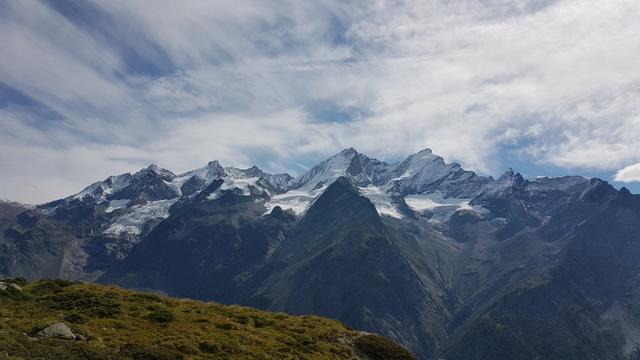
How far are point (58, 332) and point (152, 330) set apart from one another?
24.4 feet

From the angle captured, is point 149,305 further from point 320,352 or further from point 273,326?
point 320,352

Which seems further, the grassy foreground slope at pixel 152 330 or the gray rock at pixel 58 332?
the gray rock at pixel 58 332

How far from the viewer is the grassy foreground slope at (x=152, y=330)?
129 ft

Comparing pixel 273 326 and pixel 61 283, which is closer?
pixel 273 326

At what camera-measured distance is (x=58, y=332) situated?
133 ft

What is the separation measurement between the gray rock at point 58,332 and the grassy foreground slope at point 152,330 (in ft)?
1.05

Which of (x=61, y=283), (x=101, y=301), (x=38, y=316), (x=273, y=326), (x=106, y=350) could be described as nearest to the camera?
(x=106, y=350)

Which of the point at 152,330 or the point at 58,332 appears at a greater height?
the point at 152,330

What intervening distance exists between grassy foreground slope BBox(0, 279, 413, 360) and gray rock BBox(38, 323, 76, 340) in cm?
32

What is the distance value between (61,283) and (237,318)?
18.9 meters

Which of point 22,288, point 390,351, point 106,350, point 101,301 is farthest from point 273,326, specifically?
point 22,288

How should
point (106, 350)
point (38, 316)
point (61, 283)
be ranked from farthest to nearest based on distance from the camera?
point (61, 283), point (38, 316), point (106, 350)

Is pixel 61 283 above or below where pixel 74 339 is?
above

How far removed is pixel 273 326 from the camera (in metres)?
55.4
